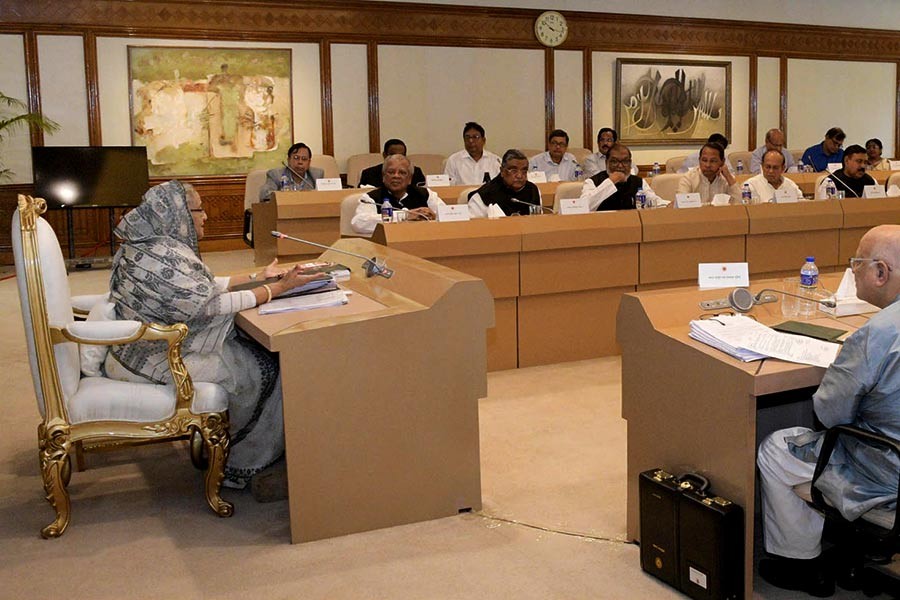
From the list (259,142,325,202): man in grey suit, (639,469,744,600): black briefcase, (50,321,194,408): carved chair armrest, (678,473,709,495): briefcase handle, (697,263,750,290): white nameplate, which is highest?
(259,142,325,202): man in grey suit

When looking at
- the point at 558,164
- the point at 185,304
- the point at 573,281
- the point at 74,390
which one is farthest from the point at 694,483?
the point at 558,164

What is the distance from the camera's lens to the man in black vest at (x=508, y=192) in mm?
6023

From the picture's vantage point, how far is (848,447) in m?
2.34

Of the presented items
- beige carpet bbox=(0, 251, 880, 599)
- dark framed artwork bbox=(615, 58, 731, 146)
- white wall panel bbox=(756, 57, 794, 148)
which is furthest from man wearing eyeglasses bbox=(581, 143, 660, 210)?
white wall panel bbox=(756, 57, 794, 148)

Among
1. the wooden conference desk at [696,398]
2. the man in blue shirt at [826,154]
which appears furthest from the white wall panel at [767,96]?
the wooden conference desk at [696,398]

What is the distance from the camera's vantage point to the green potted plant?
30.6 ft

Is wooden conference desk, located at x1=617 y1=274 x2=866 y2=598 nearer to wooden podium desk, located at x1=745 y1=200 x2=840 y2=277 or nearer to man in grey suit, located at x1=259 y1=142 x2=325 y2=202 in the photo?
wooden podium desk, located at x1=745 y1=200 x2=840 y2=277

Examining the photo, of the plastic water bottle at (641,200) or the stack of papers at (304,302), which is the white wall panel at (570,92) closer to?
the plastic water bottle at (641,200)

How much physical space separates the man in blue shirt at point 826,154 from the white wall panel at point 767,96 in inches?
61.8

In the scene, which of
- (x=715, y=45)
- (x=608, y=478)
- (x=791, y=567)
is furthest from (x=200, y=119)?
(x=791, y=567)

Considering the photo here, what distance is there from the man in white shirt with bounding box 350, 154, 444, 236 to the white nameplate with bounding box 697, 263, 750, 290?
2.63m

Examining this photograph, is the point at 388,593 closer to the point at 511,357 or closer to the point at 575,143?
the point at 511,357

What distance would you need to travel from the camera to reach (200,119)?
10.2 metres

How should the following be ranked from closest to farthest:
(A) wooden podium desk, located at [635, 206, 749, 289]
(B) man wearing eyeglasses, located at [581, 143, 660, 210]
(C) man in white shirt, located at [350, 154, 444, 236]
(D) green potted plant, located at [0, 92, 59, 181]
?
(A) wooden podium desk, located at [635, 206, 749, 289]
(C) man in white shirt, located at [350, 154, 444, 236]
(B) man wearing eyeglasses, located at [581, 143, 660, 210]
(D) green potted plant, located at [0, 92, 59, 181]
